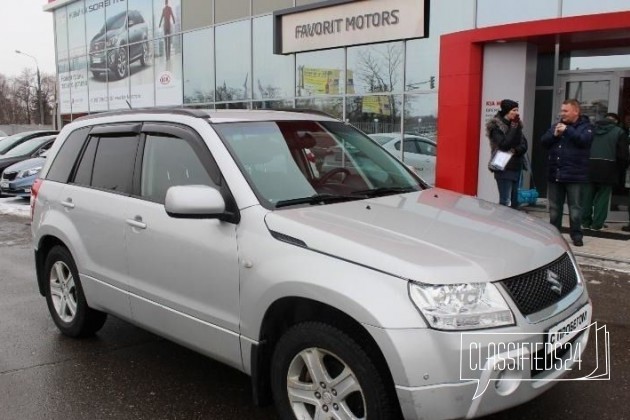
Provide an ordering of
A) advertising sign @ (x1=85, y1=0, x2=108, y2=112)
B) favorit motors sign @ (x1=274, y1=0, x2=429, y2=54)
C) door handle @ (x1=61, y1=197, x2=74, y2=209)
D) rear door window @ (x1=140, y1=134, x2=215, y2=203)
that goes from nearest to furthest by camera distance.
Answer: rear door window @ (x1=140, y1=134, x2=215, y2=203)
door handle @ (x1=61, y1=197, x2=74, y2=209)
favorit motors sign @ (x1=274, y1=0, x2=429, y2=54)
advertising sign @ (x1=85, y1=0, x2=108, y2=112)

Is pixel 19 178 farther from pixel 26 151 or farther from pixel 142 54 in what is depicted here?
pixel 142 54

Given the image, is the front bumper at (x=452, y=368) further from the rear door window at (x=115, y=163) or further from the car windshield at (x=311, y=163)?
the rear door window at (x=115, y=163)

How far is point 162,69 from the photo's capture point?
19.1 metres

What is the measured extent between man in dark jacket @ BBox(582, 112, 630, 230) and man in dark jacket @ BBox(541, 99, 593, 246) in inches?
43.3

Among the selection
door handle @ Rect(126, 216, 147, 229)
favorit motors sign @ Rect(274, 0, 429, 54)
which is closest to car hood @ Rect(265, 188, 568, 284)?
door handle @ Rect(126, 216, 147, 229)

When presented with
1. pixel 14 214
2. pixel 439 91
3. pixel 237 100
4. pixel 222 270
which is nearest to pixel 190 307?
pixel 222 270

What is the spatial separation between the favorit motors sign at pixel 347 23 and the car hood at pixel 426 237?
9336mm

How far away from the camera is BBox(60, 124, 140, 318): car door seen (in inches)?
156

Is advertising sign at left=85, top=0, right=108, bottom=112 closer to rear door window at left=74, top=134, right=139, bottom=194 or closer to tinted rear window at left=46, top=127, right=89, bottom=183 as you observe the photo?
tinted rear window at left=46, top=127, right=89, bottom=183

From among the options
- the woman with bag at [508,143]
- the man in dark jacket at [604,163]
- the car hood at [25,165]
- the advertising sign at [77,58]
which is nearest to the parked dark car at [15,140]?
the car hood at [25,165]

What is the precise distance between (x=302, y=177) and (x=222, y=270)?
77cm

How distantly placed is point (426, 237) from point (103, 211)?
7.50 ft

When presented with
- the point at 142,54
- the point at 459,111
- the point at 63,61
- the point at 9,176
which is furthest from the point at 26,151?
the point at 63,61

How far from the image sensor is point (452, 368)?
2471 millimetres
